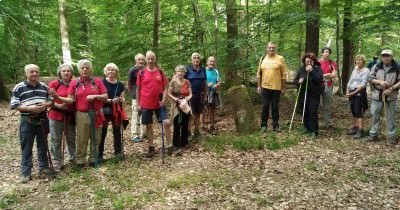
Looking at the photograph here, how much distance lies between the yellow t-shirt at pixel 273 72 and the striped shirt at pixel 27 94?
483 cm

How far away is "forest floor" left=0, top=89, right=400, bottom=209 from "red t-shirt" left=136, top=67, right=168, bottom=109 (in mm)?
1140

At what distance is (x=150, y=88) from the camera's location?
281 inches

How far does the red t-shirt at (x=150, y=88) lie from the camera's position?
7129mm

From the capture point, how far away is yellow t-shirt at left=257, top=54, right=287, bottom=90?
8.57 metres

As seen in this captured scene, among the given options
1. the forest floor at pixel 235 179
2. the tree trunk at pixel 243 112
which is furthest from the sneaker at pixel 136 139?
the tree trunk at pixel 243 112

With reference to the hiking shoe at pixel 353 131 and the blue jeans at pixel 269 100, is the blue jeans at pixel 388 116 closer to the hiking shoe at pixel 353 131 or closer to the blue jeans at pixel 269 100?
the hiking shoe at pixel 353 131

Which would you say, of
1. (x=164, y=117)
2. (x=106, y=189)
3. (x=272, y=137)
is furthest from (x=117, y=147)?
(x=272, y=137)

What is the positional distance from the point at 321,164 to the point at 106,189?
382cm

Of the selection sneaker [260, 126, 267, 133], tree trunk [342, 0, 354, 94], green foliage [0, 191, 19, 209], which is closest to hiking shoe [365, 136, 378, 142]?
sneaker [260, 126, 267, 133]

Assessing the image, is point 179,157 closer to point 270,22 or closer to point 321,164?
point 321,164

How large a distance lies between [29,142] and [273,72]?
537cm

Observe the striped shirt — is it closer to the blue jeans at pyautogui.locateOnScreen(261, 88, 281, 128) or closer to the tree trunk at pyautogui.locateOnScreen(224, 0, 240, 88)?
the blue jeans at pyautogui.locateOnScreen(261, 88, 281, 128)

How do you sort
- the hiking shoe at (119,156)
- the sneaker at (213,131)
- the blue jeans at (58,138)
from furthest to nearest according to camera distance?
the sneaker at (213,131)
the hiking shoe at (119,156)
the blue jeans at (58,138)

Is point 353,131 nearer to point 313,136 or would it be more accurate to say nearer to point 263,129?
point 313,136
